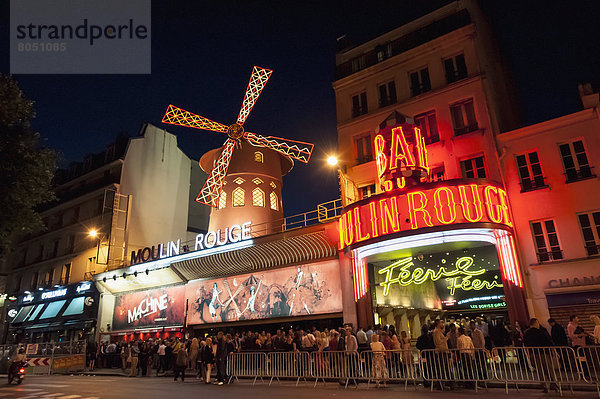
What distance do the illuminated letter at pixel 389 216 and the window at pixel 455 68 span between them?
22.6ft

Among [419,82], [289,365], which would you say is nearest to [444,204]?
[289,365]

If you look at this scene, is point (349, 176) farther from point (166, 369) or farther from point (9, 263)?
point (9, 263)

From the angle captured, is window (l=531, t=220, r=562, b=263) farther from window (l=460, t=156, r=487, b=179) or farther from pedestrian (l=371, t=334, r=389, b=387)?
pedestrian (l=371, t=334, r=389, b=387)

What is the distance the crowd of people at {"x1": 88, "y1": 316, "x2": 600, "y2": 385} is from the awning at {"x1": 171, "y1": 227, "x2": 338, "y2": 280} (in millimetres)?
3943

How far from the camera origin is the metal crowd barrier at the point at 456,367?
30.3 ft

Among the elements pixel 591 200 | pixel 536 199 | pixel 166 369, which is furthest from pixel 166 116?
pixel 591 200

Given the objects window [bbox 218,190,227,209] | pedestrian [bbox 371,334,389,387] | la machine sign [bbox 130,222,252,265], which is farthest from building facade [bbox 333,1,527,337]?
window [bbox 218,190,227,209]

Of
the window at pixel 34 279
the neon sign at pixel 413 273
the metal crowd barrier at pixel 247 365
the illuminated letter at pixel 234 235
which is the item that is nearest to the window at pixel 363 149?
the neon sign at pixel 413 273

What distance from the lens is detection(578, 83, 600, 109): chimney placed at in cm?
1413

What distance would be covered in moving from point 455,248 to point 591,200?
473 centimetres

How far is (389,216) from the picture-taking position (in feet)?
47.0

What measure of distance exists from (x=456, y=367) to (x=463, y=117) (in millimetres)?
10808

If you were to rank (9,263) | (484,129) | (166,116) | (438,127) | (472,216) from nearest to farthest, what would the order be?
(472,216) → (484,129) → (438,127) → (166,116) → (9,263)

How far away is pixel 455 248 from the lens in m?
16.2
